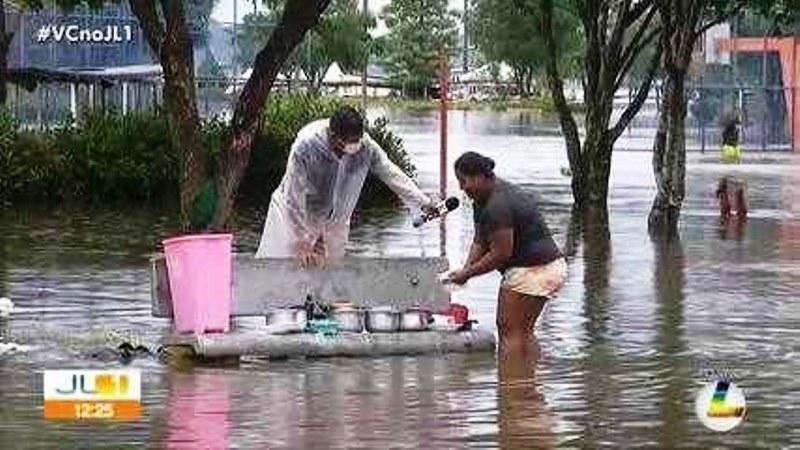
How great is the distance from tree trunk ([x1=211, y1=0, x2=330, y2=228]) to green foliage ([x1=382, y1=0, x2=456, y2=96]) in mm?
99153

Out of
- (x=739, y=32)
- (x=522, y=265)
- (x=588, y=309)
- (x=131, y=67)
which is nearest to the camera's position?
(x=522, y=265)

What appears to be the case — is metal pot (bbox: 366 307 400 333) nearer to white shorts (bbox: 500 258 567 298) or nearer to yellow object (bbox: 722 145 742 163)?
white shorts (bbox: 500 258 567 298)

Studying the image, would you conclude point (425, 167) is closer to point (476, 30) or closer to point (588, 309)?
point (588, 309)

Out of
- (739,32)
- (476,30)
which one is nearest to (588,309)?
(739,32)

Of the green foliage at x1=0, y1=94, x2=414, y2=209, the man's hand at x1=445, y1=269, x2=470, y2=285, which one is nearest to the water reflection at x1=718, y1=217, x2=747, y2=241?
the green foliage at x1=0, y1=94, x2=414, y2=209

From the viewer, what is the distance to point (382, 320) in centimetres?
1241

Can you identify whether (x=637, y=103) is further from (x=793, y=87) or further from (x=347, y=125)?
(x=793, y=87)

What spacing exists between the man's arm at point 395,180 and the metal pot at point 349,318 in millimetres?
879

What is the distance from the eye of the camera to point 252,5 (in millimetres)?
46062

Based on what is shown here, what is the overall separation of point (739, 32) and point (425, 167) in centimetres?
2622

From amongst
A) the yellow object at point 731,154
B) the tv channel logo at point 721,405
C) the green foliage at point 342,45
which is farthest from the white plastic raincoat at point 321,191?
the green foliage at point 342,45

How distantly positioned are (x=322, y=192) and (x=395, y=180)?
58 centimetres

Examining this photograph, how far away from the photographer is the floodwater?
9.45 metres

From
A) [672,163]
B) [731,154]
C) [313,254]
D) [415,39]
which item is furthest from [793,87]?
[415,39]
